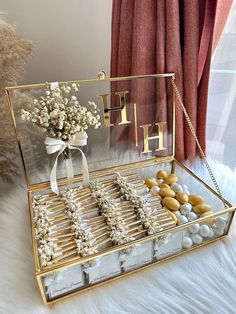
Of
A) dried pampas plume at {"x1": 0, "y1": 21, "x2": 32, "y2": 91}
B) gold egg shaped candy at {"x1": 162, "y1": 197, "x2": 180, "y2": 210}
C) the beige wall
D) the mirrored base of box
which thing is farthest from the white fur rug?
the beige wall

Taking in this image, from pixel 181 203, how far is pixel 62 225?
1.00 feet

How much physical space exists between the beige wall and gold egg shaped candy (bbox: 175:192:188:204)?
2.27ft

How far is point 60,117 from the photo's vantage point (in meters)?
0.61

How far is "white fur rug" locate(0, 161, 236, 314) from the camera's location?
1.61 ft

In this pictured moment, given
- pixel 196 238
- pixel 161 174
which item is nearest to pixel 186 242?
pixel 196 238

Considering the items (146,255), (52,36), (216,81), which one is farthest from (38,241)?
(52,36)

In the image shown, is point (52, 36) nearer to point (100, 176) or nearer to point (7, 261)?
point (100, 176)

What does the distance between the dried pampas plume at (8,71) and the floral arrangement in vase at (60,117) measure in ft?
0.63

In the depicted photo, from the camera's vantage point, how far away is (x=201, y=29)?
2.52ft

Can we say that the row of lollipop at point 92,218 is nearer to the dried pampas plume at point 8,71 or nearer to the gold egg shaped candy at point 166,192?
the gold egg shaped candy at point 166,192

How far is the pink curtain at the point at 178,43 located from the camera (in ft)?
2.41

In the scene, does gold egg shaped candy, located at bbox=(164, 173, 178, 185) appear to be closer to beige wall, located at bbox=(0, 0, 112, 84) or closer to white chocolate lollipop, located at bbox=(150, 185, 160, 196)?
white chocolate lollipop, located at bbox=(150, 185, 160, 196)

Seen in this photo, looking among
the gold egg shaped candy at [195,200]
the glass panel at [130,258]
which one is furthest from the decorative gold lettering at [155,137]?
the glass panel at [130,258]

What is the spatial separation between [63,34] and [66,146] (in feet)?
2.04
